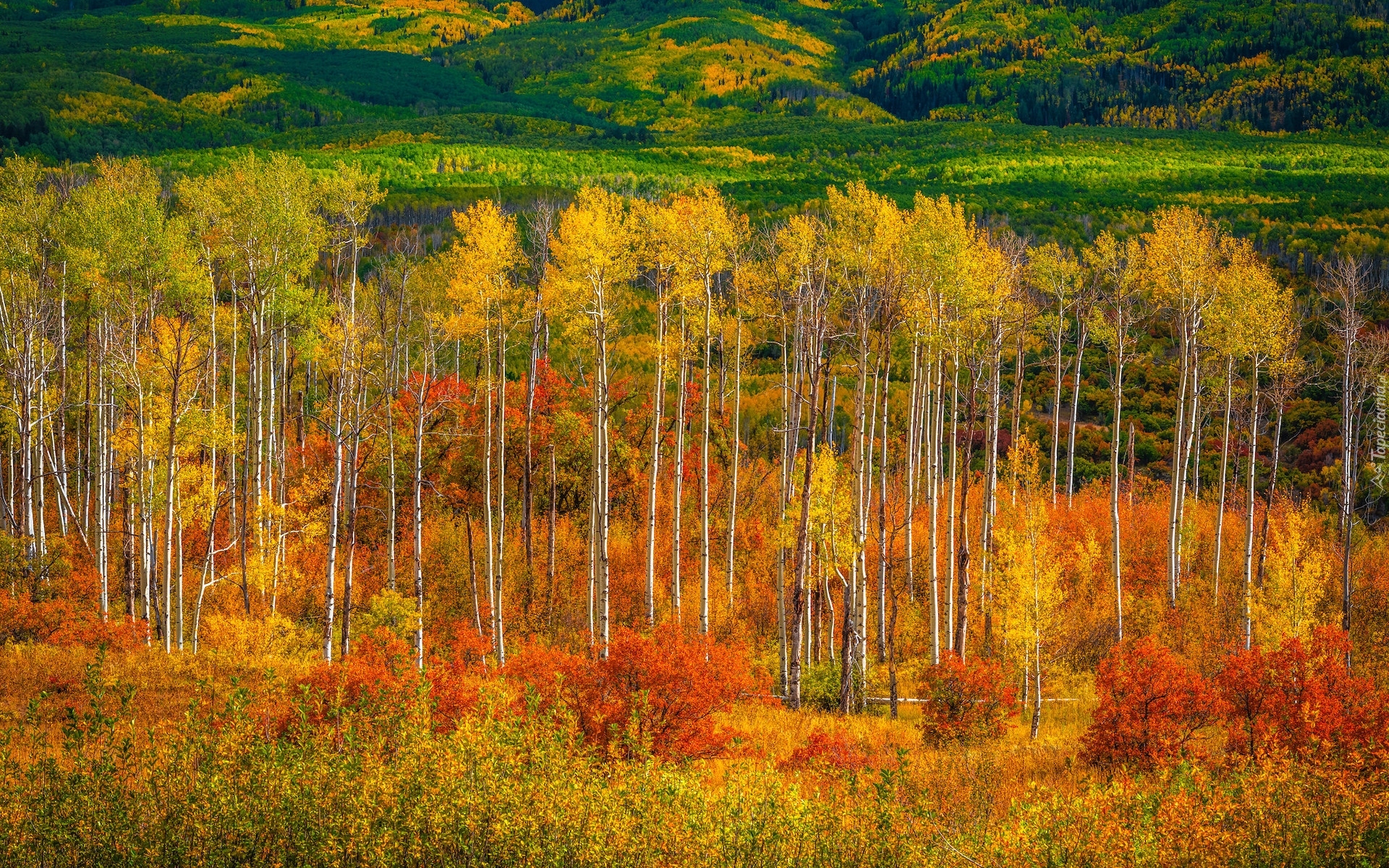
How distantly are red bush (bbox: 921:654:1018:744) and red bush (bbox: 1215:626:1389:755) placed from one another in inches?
185

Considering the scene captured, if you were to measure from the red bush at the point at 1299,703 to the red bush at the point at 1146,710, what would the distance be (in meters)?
0.65

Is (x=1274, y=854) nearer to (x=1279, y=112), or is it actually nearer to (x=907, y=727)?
(x=907, y=727)

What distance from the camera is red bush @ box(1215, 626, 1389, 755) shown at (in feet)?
56.3

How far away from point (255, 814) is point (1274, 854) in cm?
1133

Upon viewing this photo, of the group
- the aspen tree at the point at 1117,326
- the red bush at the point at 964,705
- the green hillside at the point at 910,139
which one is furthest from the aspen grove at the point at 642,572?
the green hillside at the point at 910,139

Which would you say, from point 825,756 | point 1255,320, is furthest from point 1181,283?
point 825,756

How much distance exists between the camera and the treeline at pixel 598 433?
87.6 feet

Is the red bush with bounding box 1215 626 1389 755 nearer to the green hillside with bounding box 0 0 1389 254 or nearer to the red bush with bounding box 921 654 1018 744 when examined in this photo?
the red bush with bounding box 921 654 1018 744

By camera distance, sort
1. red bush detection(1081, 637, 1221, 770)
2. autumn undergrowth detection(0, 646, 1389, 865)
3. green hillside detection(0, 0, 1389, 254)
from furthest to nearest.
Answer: green hillside detection(0, 0, 1389, 254) < red bush detection(1081, 637, 1221, 770) < autumn undergrowth detection(0, 646, 1389, 865)

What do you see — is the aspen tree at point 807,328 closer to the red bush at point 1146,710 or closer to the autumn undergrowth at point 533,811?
the red bush at point 1146,710

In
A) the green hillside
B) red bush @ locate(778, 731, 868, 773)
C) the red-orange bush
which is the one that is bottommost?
red bush @ locate(778, 731, 868, 773)

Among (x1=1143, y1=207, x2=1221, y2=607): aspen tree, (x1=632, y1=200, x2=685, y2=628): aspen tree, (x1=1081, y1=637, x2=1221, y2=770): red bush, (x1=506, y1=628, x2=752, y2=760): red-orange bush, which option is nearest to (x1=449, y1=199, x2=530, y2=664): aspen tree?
(x1=632, y1=200, x2=685, y2=628): aspen tree

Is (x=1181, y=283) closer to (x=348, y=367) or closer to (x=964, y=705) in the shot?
(x=964, y=705)

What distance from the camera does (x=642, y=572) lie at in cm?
3719
